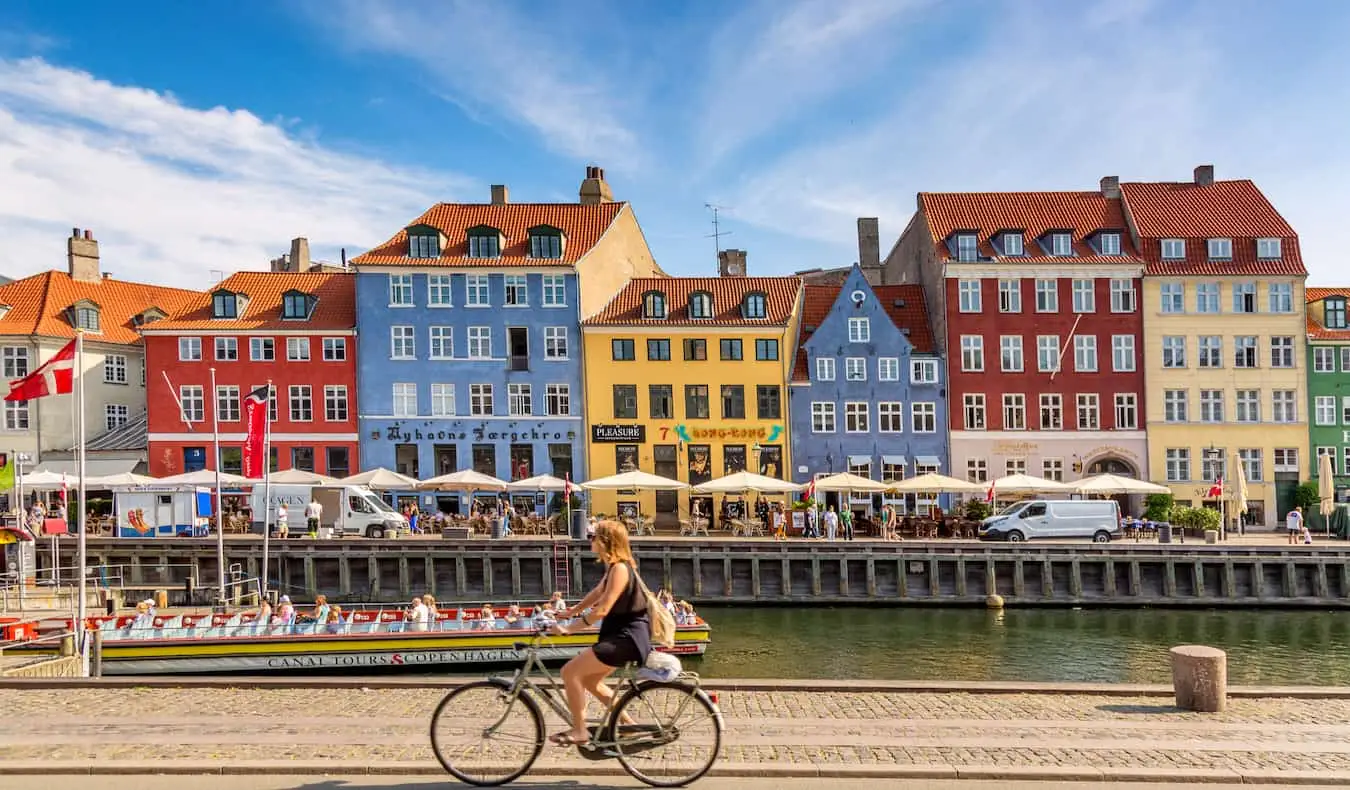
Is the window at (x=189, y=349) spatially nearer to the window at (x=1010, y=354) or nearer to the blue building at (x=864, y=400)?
the blue building at (x=864, y=400)

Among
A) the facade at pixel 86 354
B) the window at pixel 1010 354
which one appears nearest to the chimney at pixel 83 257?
the facade at pixel 86 354

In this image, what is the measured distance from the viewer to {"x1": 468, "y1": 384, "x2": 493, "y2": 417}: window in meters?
45.4

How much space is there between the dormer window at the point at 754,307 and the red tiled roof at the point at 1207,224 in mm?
17907

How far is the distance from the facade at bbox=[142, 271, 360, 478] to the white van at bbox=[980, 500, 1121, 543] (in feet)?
93.4

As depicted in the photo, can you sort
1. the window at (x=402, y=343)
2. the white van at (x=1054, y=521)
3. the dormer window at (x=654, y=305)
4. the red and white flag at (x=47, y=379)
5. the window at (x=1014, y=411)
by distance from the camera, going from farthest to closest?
the window at (x=402, y=343) → the dormer window at (x=654, y=305) → the window at (x=1014, y=411) → the white van at (x=1054, y=521) → the red and white flag at (x=47, y=379)

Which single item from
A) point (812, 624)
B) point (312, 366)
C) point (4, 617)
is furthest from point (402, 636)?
point (312, 366)

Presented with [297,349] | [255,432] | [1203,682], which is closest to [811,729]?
[1203,682]

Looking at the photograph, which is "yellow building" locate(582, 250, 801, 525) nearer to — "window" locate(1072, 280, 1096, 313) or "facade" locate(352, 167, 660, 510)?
"facade" locate(352, 167, 660, 510)

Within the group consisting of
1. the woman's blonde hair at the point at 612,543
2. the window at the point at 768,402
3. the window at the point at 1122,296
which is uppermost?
the window at the point at 1122,296

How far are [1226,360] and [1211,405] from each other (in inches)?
88.8

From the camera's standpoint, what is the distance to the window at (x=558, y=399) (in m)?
45.2

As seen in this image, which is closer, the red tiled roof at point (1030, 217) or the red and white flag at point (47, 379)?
the red and white flag at point (47, 379)

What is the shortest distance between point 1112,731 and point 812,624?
19.2 m

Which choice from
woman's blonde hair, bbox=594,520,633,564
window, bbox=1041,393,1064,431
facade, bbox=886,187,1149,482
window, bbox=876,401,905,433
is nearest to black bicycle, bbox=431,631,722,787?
woman's blonde hair, bbox=594,520,633,564
